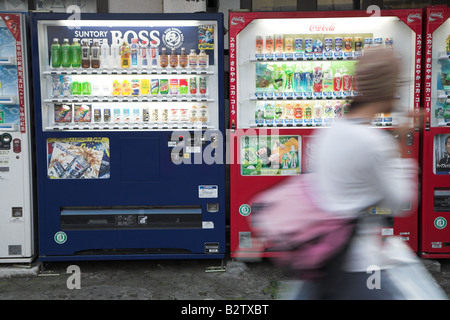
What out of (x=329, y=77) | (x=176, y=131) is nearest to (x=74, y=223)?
(x=176, y=131)

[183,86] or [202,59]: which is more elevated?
[202,59]

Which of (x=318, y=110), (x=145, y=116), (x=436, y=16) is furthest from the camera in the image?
(x=318, y=110)

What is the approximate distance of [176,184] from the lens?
4.59 meters

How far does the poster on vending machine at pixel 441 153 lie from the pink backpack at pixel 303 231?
10.3ft

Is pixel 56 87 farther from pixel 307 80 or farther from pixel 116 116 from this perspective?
pixel 307 80

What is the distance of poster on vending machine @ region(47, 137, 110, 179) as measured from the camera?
4.54 metres

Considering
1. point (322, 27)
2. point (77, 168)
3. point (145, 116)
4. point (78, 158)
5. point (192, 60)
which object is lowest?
point (77, 168)

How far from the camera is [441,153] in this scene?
463 centimetres

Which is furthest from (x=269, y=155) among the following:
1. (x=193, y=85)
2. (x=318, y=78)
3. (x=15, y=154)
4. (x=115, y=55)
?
(x=15, y=154)

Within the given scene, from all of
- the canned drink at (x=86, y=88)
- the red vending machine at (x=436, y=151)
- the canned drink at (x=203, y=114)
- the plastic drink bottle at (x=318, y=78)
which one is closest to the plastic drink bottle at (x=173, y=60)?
the canned drink at (x=203, y=114)

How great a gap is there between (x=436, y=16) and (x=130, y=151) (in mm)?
3368

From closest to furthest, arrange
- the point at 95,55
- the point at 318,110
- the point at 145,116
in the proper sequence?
the point at 95,55 < the point at 145,116 < the point at 318,110

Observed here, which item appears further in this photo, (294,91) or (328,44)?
(294,91)

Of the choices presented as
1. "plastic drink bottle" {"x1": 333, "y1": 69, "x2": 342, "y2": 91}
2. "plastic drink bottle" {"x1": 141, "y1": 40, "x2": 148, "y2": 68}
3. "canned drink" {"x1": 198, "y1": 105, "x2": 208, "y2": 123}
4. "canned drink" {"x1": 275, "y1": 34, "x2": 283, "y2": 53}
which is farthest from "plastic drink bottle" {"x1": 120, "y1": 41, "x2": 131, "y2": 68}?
"plastic drink bottle" {"x1": 333, "y1": 69, "x2": 342, "y2": 91}
